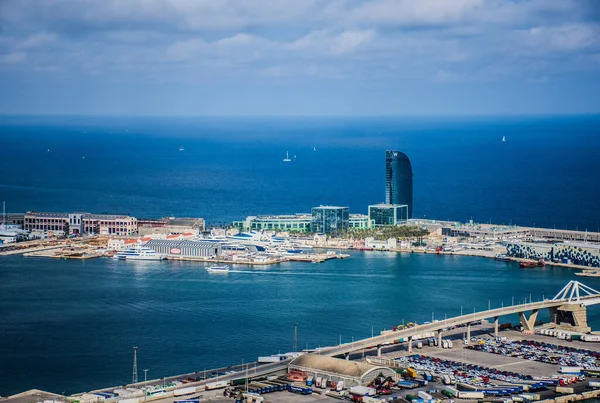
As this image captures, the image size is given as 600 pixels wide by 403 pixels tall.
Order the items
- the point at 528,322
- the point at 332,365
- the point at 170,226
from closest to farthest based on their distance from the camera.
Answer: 1. the point at 332,365
2. the point at 528,322
3. the point at 170,226

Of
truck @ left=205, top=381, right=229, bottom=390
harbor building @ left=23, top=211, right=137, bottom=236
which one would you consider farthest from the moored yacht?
truck @ left=205, top=381, right=229, bottom=390

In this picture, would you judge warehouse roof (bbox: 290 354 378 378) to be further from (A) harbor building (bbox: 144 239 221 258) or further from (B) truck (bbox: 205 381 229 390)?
(A) harbor building (bbox: 144 239 221 258)

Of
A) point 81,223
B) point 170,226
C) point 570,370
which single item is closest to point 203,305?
point 570,370

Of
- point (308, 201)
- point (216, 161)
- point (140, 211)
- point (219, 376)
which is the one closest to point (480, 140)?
point (216, 161)

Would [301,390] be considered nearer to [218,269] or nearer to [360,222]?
[218,269]

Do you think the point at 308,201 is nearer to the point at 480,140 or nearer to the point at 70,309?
the point at 70,309

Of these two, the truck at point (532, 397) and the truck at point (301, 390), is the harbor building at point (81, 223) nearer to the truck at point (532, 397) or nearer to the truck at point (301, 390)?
the truck at point (301, 390)
